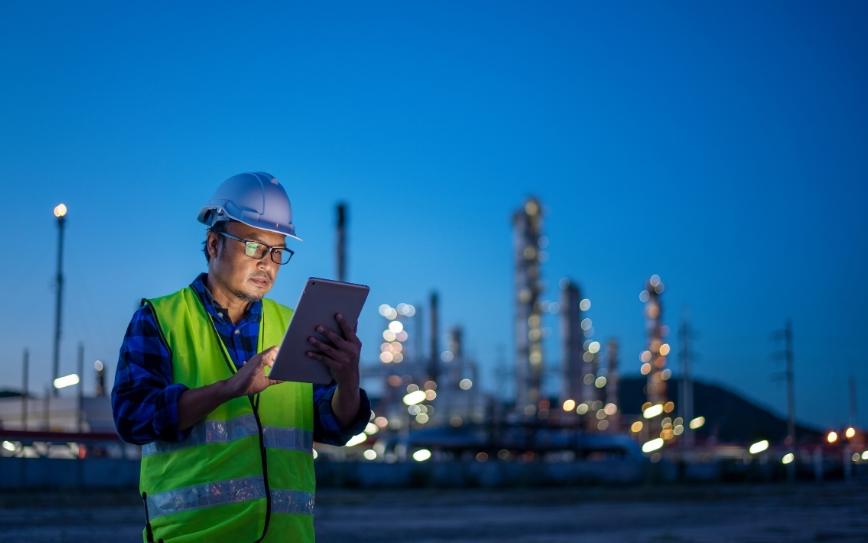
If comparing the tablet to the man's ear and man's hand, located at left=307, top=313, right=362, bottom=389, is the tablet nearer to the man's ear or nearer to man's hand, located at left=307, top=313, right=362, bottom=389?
man's hand, located at left=307, top=313, right=362, bottom=389

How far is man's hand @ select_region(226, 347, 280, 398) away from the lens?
3.25 meters

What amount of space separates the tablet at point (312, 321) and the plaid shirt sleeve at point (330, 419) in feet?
0.98

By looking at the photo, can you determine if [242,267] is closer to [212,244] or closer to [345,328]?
[212,244]

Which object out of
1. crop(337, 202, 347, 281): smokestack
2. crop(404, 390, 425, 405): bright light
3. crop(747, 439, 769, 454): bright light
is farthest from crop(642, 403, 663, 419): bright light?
crop(747, 439, 769, 454): bright light

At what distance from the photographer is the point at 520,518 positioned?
17891 mm

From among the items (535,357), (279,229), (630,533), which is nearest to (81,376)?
(630,533)

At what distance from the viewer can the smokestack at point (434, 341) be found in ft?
261

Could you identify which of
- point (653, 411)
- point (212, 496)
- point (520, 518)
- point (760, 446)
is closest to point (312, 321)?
point (212, 496)

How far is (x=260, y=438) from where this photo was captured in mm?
3445

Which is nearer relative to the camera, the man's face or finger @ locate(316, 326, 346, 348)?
finger @ locate(316, 326, 346, 348)

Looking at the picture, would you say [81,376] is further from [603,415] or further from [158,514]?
[603,415]

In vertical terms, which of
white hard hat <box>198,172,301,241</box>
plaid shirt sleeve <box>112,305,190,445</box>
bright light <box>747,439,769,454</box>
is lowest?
bright light <box>747,439,769,454</box>

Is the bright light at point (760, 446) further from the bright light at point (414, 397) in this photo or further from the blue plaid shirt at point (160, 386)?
the blue plaid shirt at point (160, 386)

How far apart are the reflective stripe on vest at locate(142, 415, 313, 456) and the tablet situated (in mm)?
231
